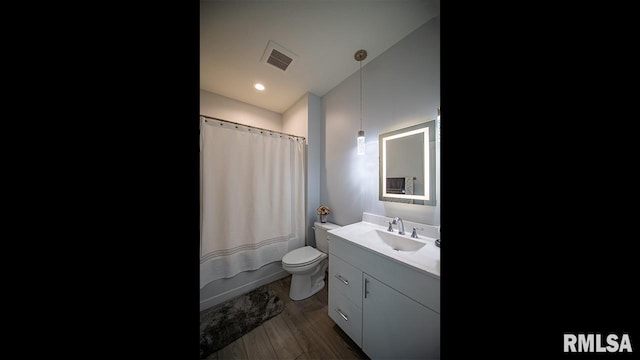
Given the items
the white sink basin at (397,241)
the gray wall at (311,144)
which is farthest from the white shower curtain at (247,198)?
the white sink basin at (397,241)

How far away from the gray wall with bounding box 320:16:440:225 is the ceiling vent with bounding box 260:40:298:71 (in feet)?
1.85

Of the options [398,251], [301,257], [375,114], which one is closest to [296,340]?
[301,257]

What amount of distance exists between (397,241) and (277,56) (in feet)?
5.86

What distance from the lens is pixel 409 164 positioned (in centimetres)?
127

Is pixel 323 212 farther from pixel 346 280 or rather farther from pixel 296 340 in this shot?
pixel 296 340

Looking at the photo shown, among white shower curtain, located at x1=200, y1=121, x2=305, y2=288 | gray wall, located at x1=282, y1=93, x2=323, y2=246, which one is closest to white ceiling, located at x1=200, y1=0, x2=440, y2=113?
gray wall, located at x1=282, y1=93, x2=323, y2=246

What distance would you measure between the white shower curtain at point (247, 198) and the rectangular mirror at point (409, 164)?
98cm

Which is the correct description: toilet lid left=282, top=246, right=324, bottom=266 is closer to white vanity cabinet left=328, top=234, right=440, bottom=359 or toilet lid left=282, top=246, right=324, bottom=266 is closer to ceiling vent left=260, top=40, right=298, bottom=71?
white vanity cabinet left=328, top=234, right=440, bottom=359

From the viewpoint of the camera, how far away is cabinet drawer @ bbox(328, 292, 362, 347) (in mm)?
1047

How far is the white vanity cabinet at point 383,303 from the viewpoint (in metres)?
0.76

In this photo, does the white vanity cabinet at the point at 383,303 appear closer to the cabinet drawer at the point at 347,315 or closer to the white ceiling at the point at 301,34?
the cabinet drawer at the point at 347,315

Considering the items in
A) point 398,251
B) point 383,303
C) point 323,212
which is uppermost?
point 323,212
